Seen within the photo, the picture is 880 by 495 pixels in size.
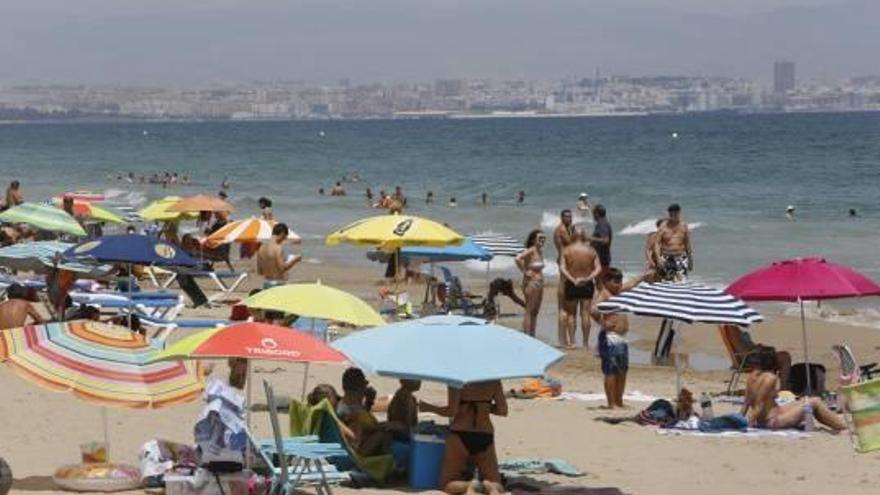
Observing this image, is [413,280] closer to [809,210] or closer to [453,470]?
[453,470]

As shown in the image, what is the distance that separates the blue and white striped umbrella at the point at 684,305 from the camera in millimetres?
11578

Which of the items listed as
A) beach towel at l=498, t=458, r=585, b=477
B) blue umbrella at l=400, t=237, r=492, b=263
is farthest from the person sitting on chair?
blue umbrella at l=400, t=237, r=492, b=263

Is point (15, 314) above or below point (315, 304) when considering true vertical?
below

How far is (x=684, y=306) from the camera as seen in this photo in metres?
11.7

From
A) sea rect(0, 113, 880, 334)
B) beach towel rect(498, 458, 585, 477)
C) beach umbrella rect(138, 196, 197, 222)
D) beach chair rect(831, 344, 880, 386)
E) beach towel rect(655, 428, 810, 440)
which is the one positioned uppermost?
beach umbrella rect(138, 196, 197, 222)

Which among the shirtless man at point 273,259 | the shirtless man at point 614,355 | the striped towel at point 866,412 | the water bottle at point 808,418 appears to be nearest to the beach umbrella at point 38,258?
the shirtless man at point 273,259

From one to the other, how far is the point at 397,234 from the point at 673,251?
3.27 m

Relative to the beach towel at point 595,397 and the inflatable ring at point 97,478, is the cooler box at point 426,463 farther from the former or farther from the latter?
the beach towel at point 595,397

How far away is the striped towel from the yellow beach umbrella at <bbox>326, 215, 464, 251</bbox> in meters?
7.60

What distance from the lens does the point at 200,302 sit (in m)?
19.2

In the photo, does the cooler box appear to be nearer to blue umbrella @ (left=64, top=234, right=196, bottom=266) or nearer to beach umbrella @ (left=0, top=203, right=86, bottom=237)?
blue umbrella @ (left=64, top=234, right=196, bottom=266)

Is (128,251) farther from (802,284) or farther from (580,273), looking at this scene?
(802,284)

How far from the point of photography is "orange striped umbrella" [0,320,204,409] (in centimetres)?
877

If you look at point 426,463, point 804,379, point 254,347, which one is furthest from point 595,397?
point 254,347
